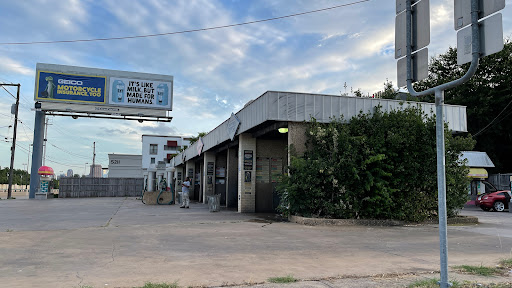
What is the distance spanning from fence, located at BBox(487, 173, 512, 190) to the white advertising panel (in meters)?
29.2

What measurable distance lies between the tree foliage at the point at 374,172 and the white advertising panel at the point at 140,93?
79.3 feet

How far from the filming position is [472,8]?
396cm

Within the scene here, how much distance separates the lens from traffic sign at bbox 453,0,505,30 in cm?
379

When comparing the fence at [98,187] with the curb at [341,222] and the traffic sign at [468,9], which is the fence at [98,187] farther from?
the traffic sign at [468,9]

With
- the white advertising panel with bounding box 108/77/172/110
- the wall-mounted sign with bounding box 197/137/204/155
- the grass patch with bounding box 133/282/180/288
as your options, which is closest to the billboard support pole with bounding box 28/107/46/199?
the white advertising panel with bounding box 108/77/172/110

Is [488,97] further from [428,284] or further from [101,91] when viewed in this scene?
[101,91]

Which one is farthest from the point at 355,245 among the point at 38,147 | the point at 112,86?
the point at 38,147

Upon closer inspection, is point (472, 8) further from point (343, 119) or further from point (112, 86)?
point (112, 86)

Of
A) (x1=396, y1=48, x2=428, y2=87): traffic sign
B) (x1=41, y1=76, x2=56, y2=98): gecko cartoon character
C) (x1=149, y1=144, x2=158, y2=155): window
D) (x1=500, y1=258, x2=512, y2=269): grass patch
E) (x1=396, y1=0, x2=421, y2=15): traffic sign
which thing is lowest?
(x1=500, y1=258, x2=512, y2=269): grass patch

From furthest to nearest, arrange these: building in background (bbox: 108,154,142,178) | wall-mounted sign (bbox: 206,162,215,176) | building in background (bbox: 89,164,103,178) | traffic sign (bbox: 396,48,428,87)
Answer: building in background (bbox: 89,164,103,178) < building in background (bbox: 108,154,142,178) < wall-mounted sign (bbox: 206,162,215,176) < traffic sign (bbox: 396,48,428,87)

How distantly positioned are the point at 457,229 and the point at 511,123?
93.8ft

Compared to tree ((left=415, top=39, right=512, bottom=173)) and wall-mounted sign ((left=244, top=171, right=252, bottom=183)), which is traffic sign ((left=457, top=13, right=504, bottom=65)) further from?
tree ((left=415, top=39, right=512, bottom=173))

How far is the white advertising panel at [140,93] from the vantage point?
3388 cm

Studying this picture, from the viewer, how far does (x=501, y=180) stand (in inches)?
1236
